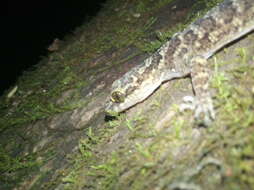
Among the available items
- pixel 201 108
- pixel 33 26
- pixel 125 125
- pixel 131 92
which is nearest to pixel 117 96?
pixel 131 92

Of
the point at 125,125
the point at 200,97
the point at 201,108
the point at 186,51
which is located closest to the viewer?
the point at 201,108

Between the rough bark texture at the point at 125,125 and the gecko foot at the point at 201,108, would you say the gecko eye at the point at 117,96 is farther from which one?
the gecko foot at the point at 201,108

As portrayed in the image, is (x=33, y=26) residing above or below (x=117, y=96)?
above

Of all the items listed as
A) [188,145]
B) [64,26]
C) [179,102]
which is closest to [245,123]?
[188,145]

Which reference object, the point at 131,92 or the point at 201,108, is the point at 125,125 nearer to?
the point at 131,92

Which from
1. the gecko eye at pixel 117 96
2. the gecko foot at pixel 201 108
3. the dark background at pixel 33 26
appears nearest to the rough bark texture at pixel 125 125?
the gecko foot at pixel 201 108
